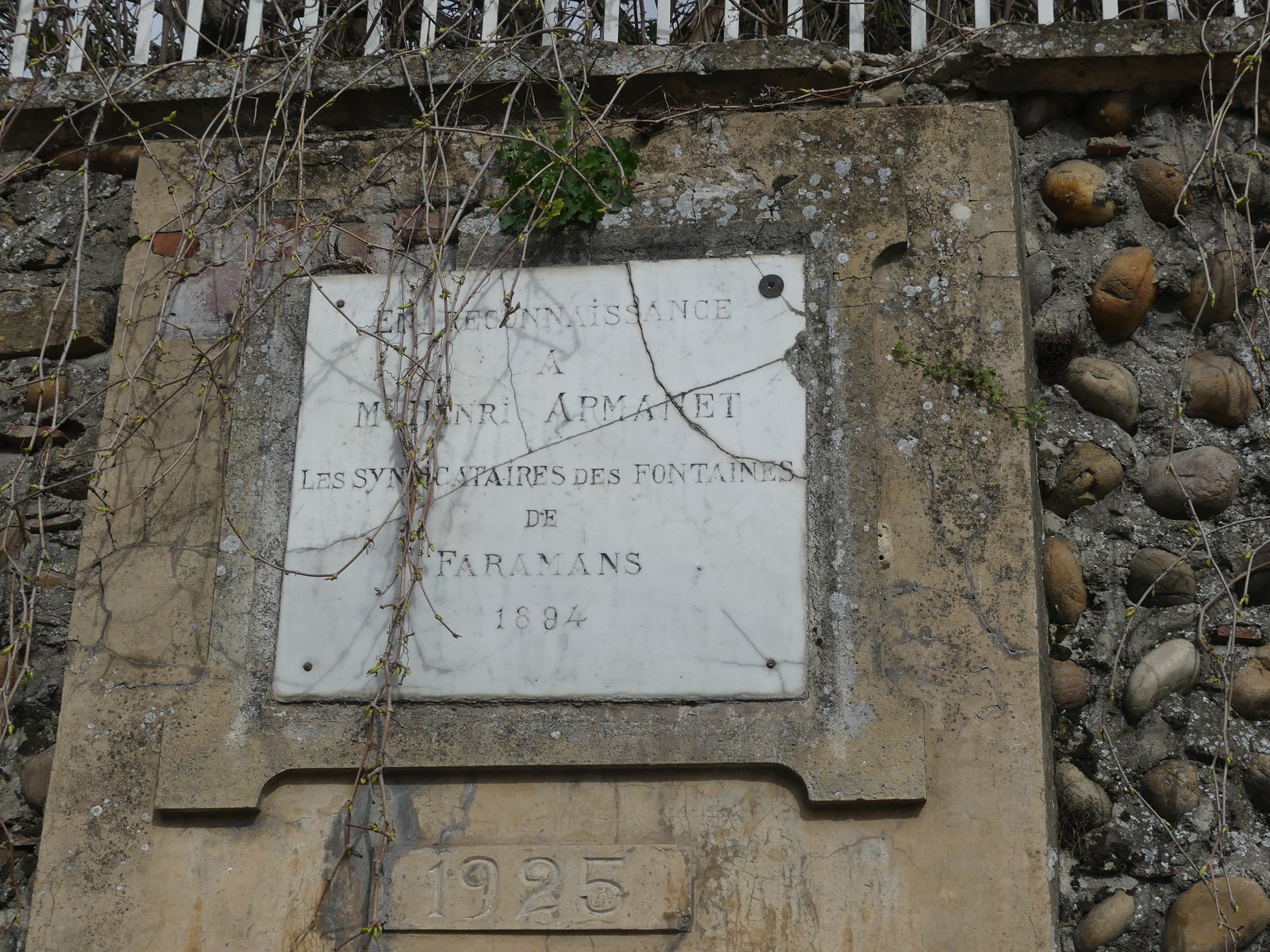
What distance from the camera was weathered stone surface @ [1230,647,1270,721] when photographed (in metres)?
2.81

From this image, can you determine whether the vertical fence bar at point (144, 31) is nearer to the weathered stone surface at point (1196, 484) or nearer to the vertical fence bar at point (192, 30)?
the vertical fence bar at point (192, 30)

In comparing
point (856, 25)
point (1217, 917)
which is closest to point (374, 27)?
point (856, 25)

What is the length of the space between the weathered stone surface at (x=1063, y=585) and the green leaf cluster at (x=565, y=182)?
4.23 feet

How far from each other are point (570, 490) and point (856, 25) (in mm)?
1492

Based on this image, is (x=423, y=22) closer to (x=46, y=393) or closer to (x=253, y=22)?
(x=253, y=22)

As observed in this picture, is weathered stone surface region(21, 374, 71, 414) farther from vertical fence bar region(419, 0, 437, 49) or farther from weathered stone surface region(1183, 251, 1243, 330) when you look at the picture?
weathered stone surface region(1183, 251, 1243, 330)

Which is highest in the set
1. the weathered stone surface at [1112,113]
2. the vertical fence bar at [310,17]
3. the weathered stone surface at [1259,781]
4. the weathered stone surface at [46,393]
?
the vertical fence bar at [310,17]

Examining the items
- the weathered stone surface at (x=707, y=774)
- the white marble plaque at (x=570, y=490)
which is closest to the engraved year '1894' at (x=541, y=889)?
the weathered stone surface at (x=707, y=774)

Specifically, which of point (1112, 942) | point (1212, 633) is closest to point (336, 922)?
point (1112, 942)

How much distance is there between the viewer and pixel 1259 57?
3.13 meters

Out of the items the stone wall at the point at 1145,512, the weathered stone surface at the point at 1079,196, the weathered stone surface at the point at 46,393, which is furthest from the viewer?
the weathered stone surface at the point at 46,393

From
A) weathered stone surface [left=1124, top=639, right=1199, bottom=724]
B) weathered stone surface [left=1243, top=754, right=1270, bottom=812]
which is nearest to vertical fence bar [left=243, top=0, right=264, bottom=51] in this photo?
weathered stone surface [left=1124, top=639, right=1199, bottom=724]

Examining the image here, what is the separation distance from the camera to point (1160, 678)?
9.23ft

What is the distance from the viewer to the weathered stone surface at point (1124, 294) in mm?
3125
